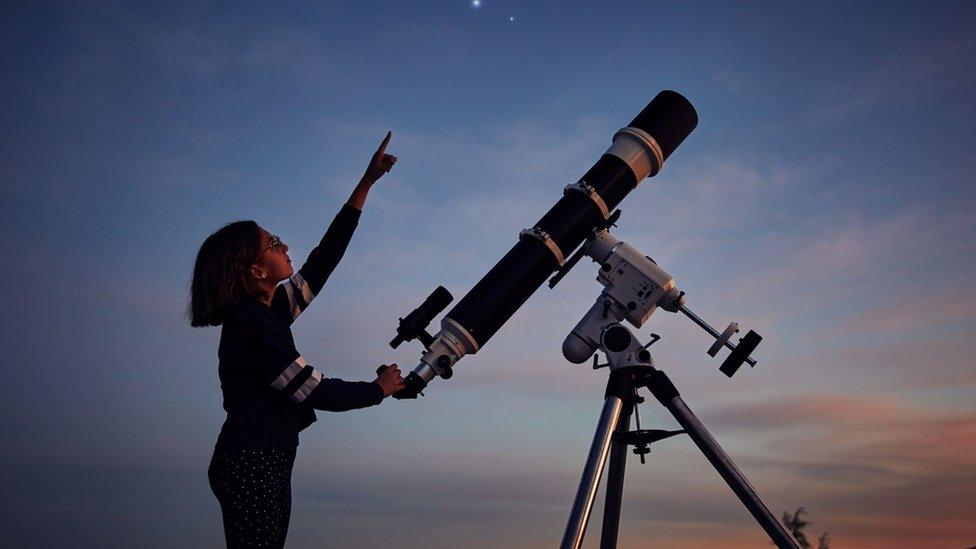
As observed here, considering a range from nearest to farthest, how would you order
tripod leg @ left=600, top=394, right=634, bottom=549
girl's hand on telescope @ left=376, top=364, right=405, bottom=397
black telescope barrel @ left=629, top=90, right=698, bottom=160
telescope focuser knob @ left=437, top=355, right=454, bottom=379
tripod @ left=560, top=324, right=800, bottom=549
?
girl's hand on telescope @ left=376, top=364, right=405, bottom=397 → tripod @ left=560, top=324, right=800, bottom=549 → tripod leg @ left=600, top=394, right=634, bottom=549 → telescope focuser knob @ left=437, top=355, right=454, bottom=379 → black telescope barrel @ left=629, top=90, right=698, bottom=160

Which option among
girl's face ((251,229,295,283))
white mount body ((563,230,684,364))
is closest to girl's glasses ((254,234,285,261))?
girl's face ((251,229,295,283))

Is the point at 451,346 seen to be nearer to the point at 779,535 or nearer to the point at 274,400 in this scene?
the point at 274,400

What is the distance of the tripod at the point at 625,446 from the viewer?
407 centimetres

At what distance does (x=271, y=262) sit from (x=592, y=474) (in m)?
1.96

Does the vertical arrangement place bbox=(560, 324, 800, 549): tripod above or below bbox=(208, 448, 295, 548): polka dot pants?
above

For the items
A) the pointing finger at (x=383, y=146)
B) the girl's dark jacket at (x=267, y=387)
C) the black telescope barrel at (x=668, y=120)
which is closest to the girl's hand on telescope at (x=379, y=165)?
the pointing finger at (x=383, y=146)

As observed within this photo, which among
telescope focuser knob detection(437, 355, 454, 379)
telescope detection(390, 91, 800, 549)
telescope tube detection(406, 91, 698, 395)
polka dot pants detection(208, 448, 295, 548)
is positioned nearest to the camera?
polka dot pants detection(208, 448, 295, 548)

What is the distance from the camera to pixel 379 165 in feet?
15.9

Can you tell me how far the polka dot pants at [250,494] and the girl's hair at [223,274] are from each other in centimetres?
70

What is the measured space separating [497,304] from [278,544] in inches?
81.0

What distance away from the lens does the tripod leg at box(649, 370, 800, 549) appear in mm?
4137

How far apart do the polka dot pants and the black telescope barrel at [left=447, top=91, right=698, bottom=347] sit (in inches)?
69.9

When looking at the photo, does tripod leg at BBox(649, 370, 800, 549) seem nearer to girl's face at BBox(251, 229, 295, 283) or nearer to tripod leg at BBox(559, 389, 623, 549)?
tripod leg at BBox(559, 389, 623, 549)

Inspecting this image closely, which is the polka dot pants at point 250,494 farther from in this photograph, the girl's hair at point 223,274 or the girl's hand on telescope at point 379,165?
the girl's hand on telescope at point 379,165
